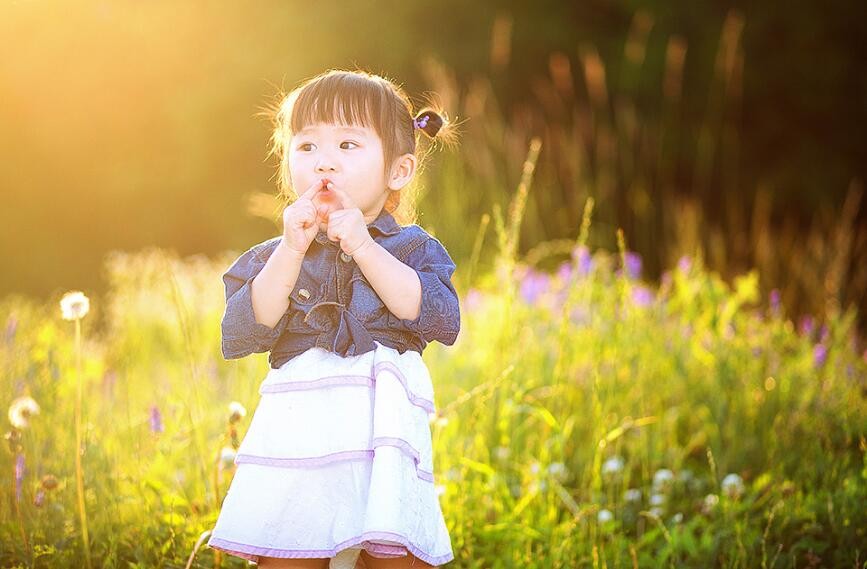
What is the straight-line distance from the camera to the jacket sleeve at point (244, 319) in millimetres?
2092

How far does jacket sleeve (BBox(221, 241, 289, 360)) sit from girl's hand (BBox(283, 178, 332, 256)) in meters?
0.16

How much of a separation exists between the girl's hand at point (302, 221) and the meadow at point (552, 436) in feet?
1.88

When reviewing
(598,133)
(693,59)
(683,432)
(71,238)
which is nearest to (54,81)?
(71,238)

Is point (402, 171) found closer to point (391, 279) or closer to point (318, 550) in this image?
point (391, 279)

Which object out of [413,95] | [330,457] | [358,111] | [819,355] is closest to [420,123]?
[358,111]

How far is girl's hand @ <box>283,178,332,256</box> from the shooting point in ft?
6.57

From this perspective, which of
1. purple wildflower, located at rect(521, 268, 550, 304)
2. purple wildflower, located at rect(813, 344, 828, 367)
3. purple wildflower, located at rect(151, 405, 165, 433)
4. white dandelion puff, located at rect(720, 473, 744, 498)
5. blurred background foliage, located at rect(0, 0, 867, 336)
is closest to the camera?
purple wildflower, located at rect(151, 405, 165, 433)

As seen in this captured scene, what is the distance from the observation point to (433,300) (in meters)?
2.11

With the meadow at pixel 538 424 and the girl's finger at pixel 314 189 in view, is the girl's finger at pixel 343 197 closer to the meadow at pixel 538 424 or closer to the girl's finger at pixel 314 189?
the girl's finger at pixel 314 189

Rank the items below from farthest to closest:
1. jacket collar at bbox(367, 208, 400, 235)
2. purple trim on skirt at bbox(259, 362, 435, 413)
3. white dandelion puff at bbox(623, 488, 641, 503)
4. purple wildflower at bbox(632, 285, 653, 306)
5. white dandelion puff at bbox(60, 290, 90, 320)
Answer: purple wildflower at bbox(632, 285, 653, 306) → white dandelion puff at bbox(623, 488, 641, 503) → white dandelion puff at bbox(60, 290, 90, 320) → jacket collar at bbox(367, 208, 400, 235) → purple trim on skirt at bbox(259, 362, 435, 413)

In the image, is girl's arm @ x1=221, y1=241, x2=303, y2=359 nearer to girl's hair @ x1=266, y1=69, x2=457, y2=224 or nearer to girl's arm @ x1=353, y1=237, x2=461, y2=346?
girl's arm @ x1=353, y1=237, x2=461, y2=346

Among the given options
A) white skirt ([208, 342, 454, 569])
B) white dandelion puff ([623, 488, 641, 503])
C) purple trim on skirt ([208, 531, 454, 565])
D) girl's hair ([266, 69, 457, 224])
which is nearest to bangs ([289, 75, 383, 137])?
girl's hair ([266, 69, 457, 224])

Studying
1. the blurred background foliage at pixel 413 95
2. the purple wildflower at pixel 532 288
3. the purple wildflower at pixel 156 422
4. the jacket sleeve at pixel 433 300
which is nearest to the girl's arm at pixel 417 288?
the jacket sleeve at pixel 433 300

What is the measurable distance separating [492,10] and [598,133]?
5.35 feet
